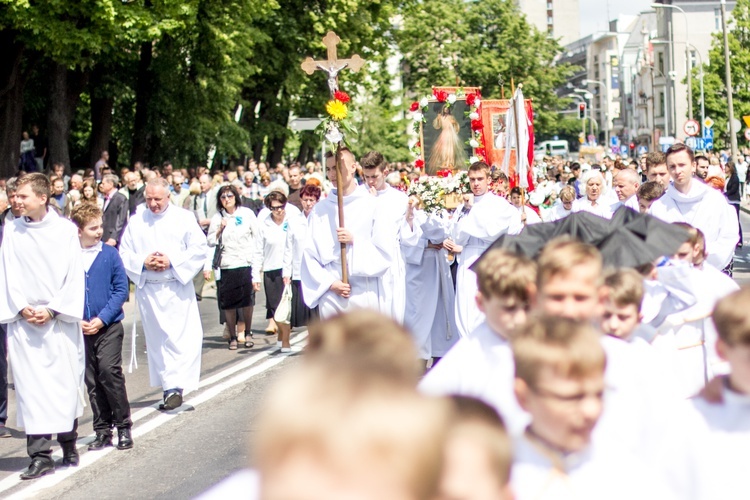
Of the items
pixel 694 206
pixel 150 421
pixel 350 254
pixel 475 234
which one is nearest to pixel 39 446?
pixel 150 421

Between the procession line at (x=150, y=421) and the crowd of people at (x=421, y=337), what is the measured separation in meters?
0.16

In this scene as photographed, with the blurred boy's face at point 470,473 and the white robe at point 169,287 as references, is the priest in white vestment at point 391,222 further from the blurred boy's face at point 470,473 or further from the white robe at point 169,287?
the blurred boy's face at point 470,473

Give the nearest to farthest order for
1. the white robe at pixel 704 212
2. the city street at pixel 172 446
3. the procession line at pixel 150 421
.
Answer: the city street at pixel 172 446 < the procession line at pixel 150 421 < the white robe at pixel 704 212

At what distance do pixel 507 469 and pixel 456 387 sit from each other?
160cm

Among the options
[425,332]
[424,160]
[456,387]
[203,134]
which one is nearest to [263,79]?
[203,134]

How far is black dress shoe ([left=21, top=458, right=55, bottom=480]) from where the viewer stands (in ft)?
28.1

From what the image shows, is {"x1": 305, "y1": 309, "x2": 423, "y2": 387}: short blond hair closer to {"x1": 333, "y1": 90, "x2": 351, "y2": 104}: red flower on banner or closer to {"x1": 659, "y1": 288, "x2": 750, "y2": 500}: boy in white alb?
{"x1": 659, "y1": 288, "x2": 750, "y2": 500}: boy in white alb

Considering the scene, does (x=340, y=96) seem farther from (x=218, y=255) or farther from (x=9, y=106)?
(x=9, y=106)

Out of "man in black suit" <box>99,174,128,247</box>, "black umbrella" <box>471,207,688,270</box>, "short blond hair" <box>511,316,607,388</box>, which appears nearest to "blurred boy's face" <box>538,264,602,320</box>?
"short blond hair" <box>511,316,607,388</box>

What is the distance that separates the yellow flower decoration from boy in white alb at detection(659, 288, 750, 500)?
7016 mm

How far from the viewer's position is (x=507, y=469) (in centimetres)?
237

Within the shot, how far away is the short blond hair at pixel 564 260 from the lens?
12.7ft

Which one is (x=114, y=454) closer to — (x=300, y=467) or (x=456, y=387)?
(x=456, y=387)

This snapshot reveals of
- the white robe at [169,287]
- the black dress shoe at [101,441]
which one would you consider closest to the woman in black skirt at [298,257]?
the white robe at [169,287]
